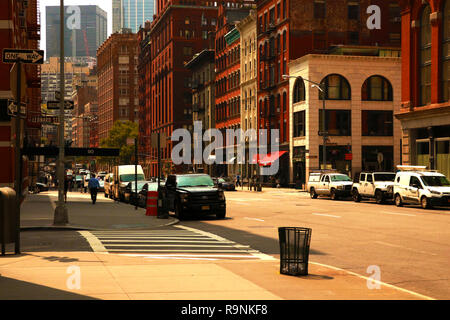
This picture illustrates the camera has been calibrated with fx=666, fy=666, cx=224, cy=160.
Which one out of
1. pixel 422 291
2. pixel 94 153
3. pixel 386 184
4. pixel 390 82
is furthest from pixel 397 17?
pixel 422 291

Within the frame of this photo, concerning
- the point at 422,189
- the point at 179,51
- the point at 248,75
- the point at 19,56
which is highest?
the point at 179,51

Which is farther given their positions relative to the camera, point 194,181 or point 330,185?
point 330,185

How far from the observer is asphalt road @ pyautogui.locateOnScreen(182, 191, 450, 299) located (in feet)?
41.0

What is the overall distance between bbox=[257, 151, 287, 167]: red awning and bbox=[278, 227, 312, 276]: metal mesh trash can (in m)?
63.0

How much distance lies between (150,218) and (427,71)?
28943mm

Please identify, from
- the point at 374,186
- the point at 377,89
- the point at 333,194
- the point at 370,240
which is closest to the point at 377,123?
the point at 377,89

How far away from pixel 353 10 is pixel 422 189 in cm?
4690

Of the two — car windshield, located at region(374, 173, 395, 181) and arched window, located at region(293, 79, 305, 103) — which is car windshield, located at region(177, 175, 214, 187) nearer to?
car windshield, located at region(374, 173, 395, 181)

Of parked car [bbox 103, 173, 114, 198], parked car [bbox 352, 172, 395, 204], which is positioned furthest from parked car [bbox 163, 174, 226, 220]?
parked car [bbox 103, 173, 114, 198]

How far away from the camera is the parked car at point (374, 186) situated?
1610 inches

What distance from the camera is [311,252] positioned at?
53.1 ft

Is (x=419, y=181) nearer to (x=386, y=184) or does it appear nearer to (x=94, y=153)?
(x=386, y=184)

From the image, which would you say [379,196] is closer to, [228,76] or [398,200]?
[398,200]

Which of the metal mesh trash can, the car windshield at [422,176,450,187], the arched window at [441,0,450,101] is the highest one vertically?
the arched window at [441,0,450,101]
